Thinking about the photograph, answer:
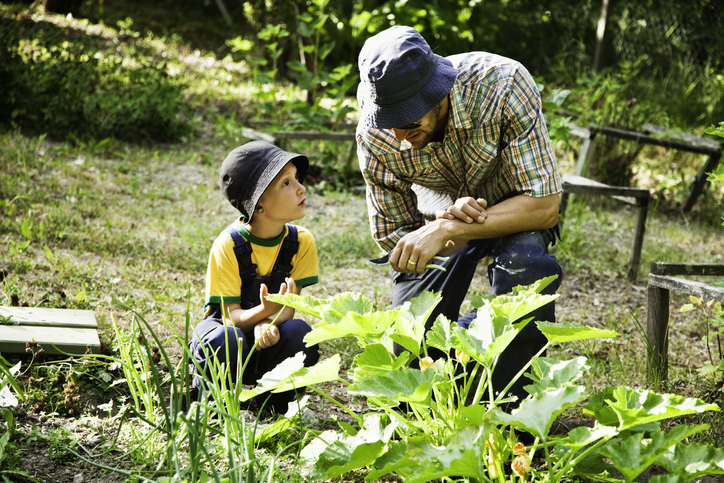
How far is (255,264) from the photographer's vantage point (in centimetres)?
207

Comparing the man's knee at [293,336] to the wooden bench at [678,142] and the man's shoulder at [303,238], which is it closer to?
the man's shoulder at [303,238]

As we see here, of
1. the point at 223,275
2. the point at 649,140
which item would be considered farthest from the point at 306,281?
the point at 649,140

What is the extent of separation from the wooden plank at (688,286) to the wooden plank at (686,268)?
0.10 feet

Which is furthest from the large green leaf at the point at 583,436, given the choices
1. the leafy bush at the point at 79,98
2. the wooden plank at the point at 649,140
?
the leafy bush at the point at 79,98

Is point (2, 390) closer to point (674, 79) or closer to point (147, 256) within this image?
point (147, 256)

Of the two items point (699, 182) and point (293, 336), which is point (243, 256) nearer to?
point (293, 336)

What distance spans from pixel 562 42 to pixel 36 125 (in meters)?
6.72

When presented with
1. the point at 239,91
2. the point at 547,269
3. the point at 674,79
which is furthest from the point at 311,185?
the point at 674,79

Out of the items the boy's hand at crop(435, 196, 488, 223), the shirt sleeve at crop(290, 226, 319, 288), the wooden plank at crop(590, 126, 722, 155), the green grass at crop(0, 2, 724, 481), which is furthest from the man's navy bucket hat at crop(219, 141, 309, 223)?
the wooden plank at crop(590, 126, 722, 155)

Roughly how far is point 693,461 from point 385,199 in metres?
1.40

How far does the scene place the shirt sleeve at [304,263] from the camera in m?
2.15

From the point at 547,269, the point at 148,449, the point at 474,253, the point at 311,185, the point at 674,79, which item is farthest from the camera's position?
the point at 674,79

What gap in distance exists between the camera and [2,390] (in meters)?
1.66

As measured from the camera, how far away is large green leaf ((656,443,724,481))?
1146 millimetres
